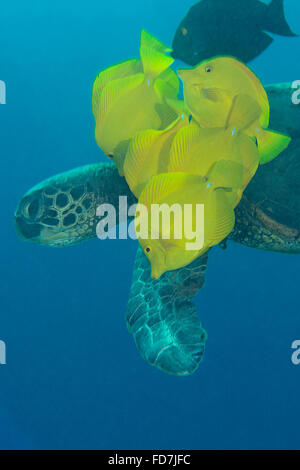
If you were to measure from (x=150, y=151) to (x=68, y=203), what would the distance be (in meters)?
0.72

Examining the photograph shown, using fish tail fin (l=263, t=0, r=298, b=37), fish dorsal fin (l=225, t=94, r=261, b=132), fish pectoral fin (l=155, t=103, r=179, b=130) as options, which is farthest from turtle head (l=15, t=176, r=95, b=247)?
fish tail fin (l=263, t=0, r=298, b=37)

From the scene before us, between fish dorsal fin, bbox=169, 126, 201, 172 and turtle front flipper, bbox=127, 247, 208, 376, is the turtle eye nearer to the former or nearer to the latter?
fish dorsal fin, bbox=169, 126, 201, 172

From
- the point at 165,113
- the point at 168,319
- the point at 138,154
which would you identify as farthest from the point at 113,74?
the point at 168,319

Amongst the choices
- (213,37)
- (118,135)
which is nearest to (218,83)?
(118,135)

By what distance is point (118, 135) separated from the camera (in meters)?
1.21

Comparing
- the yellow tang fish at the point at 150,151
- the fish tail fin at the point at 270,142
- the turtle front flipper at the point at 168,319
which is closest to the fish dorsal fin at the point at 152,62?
the yellow tang fish at the point at 150,151

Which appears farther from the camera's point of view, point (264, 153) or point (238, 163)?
point (264, 153)

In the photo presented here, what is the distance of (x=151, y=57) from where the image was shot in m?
1.19

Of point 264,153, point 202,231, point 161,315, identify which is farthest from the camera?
point 161,315

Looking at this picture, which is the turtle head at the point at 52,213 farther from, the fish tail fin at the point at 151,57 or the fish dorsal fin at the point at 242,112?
the fish dorsal fin at the point at 242,112

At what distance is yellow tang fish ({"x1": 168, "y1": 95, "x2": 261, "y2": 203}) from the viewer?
97cm
